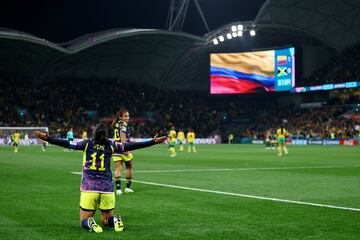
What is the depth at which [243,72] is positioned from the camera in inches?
2776

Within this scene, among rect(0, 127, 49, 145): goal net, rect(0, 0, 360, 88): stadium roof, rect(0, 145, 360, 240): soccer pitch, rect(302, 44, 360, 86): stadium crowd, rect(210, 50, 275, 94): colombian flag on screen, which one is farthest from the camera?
rect(210, 50, 275, 94): colombian flag on screen

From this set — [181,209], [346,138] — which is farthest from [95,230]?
[346,138]

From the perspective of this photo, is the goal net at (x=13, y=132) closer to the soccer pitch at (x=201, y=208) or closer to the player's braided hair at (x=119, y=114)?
the soccer pitch at (x=201, y=208)

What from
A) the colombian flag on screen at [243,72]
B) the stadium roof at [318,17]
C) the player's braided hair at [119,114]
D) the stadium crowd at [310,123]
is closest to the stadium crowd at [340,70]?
the stadium roof at [318,17]

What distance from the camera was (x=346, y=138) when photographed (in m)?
62.4

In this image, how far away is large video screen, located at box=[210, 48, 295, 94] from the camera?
6781 cm

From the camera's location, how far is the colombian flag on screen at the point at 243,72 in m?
69.1

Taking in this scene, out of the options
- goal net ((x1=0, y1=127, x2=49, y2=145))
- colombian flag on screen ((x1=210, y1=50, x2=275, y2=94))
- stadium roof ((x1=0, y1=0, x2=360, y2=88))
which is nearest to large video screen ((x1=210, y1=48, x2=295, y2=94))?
colombian flag on screen ((x1=210, y1=50, x2=275, y2=94))

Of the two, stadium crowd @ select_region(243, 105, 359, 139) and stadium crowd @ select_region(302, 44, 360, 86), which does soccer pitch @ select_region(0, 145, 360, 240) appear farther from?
stadium crowd @ select_region(302, 44, 360, 86)

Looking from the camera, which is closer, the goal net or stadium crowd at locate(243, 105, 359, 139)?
the goal net

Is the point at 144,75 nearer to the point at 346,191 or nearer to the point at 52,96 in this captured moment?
the point at 52,96

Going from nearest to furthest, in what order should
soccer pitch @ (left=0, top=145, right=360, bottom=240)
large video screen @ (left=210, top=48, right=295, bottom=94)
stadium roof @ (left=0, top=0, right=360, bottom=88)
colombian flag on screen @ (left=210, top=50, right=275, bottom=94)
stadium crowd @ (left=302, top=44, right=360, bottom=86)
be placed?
soccer pitch @ (left=0, top=145, right=360, bottom=240)
stadium roof @ (left=0, top=0, right=360, bottom=88)
large video screen @ (left=210, top=48, right=295, bottom=94)
stadium crowd @ (left=302, top=44, right=360, bottom=86)
colombian flag on screen @ (left=210, top=50, right=275, bottom=94)

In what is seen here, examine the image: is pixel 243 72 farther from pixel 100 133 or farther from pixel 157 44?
pixel 100 133

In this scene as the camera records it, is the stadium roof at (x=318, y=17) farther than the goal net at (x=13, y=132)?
Yes
